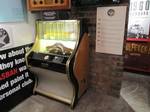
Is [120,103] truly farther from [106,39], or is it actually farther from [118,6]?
[118,6]

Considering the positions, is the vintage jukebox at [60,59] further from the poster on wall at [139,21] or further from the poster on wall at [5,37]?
the poster on wall at [139,21]

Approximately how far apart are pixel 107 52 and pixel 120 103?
82 centimetres

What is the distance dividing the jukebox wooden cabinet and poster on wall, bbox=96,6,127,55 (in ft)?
1.86

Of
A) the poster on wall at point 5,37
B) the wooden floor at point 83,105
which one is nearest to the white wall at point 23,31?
the poster on wall at point 5,37

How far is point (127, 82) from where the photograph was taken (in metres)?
2.95

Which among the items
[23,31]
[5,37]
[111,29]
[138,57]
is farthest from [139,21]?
[5,37]

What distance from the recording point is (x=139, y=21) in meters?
3.07

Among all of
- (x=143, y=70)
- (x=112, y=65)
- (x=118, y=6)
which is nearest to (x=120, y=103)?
(x=112, y=65)

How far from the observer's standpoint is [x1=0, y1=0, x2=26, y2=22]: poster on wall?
6.42 ft

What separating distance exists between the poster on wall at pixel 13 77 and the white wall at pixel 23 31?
81 millimetres

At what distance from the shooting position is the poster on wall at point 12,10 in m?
1.96

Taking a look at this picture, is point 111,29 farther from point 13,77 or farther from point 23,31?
point 13,77

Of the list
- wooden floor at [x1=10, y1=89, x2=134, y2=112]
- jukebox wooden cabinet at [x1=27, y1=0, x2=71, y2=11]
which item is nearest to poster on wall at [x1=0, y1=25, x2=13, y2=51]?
jukebox wooden cabinet at [x1=27, y1=0, x2=71, y2=11]

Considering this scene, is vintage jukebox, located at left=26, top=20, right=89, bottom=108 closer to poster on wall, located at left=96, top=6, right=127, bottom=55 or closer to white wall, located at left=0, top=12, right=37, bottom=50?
white wall, located at left=0, top=12, right=37, bottom=50
